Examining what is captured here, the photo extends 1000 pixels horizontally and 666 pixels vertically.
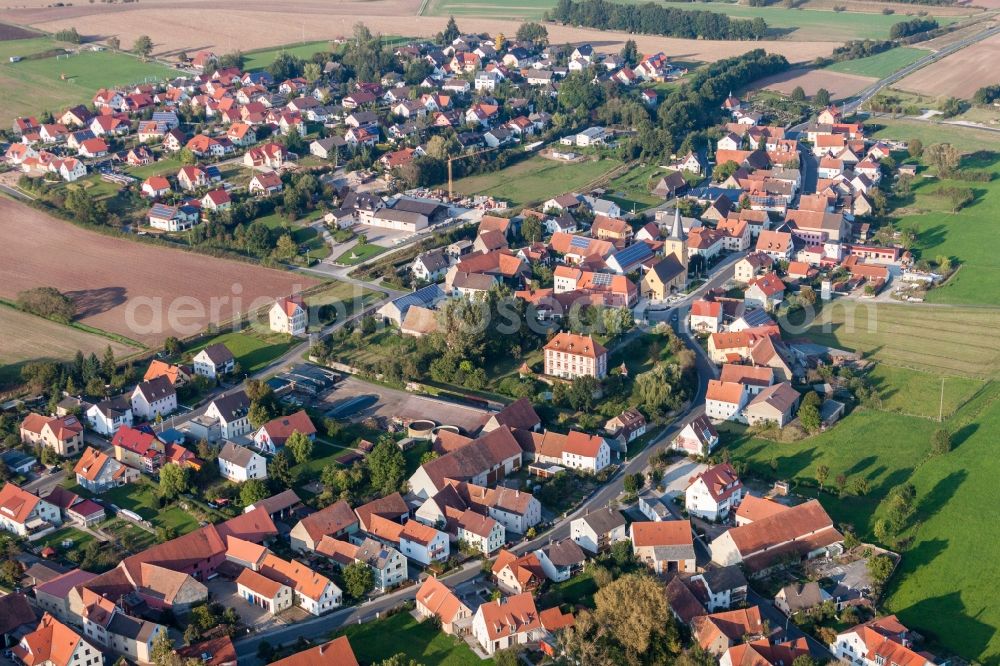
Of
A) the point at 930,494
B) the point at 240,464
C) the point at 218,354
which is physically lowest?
the point at 930,494

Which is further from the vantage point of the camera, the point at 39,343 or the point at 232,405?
the point at 39,343

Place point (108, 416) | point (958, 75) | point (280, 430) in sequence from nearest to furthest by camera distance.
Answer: point (280, 430) → point (108, 416) → point (958, 75)

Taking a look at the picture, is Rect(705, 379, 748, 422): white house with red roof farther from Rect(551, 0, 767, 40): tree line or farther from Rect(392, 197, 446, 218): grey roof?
Rect(551, 0, 767, 40): tree line

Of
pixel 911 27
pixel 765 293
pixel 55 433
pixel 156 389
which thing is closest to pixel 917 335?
pixel 765 293

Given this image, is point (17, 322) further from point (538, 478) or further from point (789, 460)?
point (789, 460)

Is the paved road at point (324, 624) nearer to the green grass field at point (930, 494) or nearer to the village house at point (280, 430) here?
the village house at point (280, 430)

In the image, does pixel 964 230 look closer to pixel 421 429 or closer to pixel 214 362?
pixel 421 429

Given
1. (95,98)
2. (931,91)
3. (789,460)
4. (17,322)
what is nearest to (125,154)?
(95,98)
